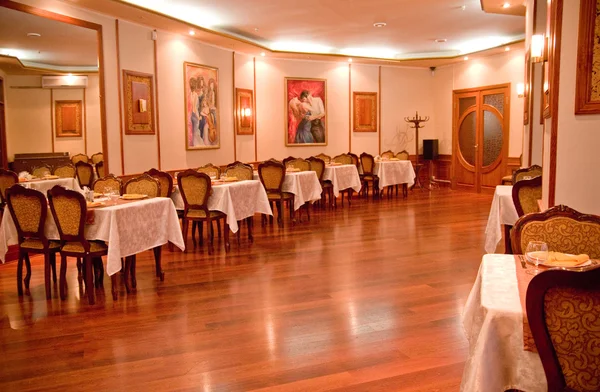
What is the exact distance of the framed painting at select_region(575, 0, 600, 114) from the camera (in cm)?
311

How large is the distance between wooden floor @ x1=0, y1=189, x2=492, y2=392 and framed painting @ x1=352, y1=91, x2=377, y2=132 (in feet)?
23.6

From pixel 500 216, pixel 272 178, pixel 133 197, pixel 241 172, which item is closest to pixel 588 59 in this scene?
pixel 500 216

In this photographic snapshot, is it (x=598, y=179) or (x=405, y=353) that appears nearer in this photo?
(x=598, y=179)

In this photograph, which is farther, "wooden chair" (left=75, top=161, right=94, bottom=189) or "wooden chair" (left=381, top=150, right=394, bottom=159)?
"wooden chair" (left=381, top=150, right=394, bottom=159)

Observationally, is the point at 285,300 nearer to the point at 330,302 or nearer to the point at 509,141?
the point at 330,302

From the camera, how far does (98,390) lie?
3.01 metres

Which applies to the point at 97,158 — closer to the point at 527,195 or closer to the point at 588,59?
the point at 527,195

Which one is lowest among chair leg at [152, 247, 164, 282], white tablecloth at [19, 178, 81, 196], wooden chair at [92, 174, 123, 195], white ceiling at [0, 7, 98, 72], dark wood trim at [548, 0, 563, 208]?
chair leg at [152, 247, 164, 282]

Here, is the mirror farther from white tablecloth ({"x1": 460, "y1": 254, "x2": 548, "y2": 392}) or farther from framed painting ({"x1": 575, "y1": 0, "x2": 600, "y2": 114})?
white tablecloth ({"x1": 460, "y1": 254, "x2": 548, "y2": 392})

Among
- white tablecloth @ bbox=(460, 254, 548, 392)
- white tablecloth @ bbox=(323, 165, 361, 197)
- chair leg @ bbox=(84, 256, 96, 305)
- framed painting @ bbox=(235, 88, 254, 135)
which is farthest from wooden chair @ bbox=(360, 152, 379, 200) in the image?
white tablecloth @ bbox=(460, 254, 548, 392)

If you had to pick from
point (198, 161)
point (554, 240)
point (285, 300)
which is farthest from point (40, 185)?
point (554, 240)

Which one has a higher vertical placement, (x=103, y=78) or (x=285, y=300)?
(x=103, y=78)

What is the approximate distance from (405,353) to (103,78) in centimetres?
623

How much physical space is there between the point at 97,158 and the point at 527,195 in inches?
239
